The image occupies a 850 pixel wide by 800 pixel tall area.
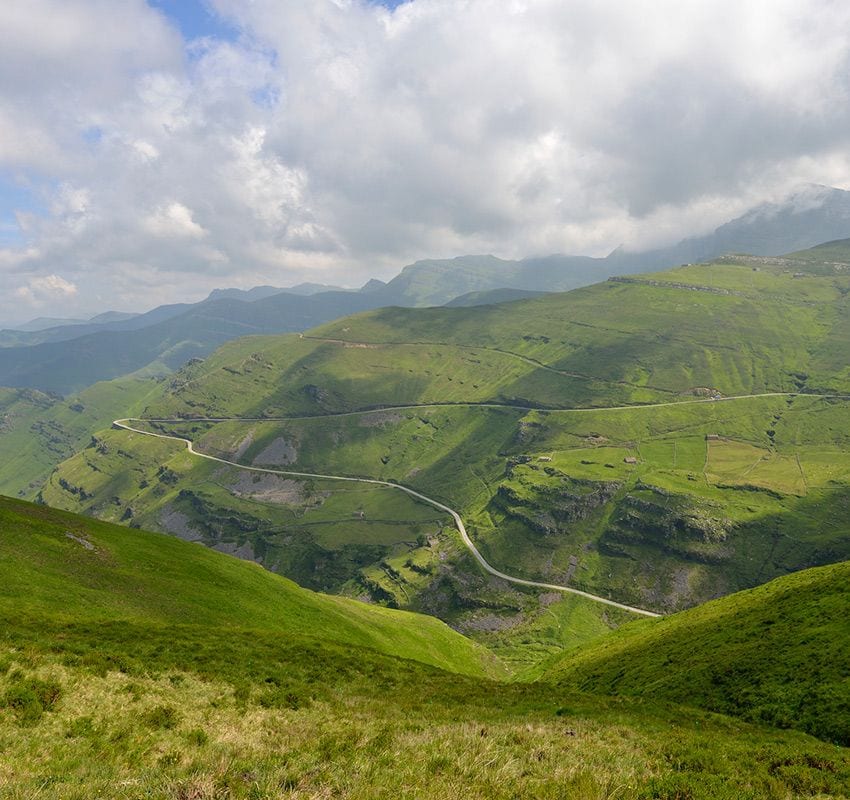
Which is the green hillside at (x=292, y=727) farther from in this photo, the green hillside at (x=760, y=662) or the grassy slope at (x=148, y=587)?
the green hillside at (x=760, y=662)

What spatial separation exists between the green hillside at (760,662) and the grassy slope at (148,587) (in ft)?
107

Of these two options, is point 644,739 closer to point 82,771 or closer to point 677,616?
point 82,771

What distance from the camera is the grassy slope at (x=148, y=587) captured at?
49.2 m

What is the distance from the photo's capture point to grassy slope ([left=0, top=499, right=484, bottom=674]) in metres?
49.2

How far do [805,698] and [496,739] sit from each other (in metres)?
28.7

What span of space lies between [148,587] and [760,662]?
207 ft

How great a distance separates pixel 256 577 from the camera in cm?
7969

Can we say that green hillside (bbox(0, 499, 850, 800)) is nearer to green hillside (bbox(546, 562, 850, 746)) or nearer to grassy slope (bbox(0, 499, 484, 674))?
grassy slope (bbox(0, 499, 484, 674))

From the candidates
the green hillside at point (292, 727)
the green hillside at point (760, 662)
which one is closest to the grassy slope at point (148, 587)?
the green hillside at point (292, 727)

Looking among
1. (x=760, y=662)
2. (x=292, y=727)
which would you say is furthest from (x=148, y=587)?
(x=760, y=662)

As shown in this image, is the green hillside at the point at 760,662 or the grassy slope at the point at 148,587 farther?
the grassy slope at the point at 148,587

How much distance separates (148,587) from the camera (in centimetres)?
5862

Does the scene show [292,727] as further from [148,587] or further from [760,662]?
[148,587]

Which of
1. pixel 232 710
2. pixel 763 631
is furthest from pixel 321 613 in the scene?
pixel 763 631
